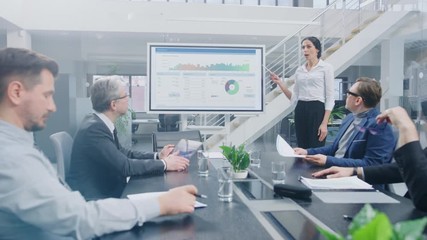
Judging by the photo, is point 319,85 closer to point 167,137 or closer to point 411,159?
point 167,137

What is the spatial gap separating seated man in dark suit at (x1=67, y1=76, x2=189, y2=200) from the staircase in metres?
1.50

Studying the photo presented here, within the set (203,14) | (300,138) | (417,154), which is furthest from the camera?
(203,14)

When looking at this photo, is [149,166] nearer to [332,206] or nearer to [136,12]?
[332,206]

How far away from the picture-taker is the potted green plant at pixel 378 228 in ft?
1.42

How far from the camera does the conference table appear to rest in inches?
38.6

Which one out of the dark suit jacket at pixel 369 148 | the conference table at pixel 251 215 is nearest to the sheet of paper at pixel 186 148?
the conference table at pixel 251 215

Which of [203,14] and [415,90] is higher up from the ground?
[203,14]

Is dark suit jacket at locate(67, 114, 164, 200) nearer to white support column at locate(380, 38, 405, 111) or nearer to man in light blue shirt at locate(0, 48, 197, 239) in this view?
man in light blue shirt at locate(0, 48, 197, 239)

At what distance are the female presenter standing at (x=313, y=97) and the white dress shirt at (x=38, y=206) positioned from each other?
2.55m

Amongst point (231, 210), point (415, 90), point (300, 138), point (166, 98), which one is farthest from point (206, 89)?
point (415, 90)

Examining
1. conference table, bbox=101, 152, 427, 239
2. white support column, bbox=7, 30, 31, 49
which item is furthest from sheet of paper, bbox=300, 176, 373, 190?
white support column, bbox=7, 30, 31, 49

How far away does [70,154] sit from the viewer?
204 cm

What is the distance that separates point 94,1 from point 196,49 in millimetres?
4733

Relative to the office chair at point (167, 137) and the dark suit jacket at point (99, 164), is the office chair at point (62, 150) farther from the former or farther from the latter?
the office chair at point (167, 137)
